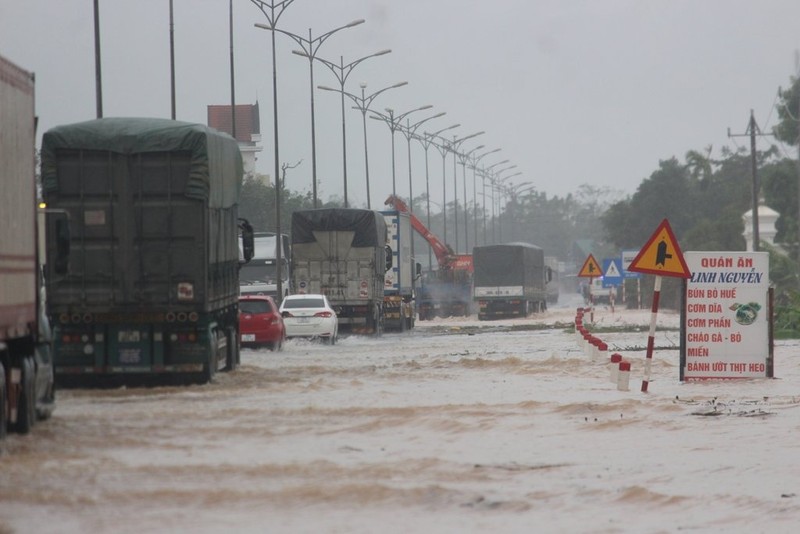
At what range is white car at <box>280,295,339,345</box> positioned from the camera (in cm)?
4397

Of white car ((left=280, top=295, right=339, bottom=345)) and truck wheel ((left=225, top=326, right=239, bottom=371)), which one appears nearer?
truck wheel ((left=225, top=326, right=239, bottom=371))

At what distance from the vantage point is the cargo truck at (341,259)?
50.0 meters

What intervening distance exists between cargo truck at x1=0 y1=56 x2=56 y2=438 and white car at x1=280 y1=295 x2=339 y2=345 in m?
25.9

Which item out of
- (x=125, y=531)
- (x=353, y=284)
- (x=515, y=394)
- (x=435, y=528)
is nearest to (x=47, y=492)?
(x=125, y=531)

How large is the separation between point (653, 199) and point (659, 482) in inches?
4691

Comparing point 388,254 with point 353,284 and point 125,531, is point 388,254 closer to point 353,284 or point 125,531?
point 353,284

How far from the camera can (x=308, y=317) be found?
1736 inches

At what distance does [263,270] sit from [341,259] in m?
5.88

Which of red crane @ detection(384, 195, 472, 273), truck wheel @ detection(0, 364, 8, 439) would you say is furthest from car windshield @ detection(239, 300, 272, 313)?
red crane @ detection(384, 195, 472, 273)

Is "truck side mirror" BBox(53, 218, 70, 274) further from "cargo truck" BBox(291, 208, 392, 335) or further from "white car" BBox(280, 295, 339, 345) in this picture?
"cargo truck" BBox(291, 208, 392, 335)

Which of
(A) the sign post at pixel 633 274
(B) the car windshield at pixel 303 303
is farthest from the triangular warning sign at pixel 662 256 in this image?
(A) the sign post at pixel 633 274

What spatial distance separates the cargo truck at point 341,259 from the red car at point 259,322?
11.1 m

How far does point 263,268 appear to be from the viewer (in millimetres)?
55656

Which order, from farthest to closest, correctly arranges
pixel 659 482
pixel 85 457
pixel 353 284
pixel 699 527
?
pixel 353 284, pixel 85 457, pixel 659 482, pixel 699 527
